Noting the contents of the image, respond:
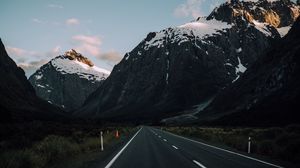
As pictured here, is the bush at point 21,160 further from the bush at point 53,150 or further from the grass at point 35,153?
the bush at point 53,150

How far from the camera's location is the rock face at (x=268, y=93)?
96.6 meters

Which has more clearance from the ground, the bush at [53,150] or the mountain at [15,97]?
the mountain at [15,97]

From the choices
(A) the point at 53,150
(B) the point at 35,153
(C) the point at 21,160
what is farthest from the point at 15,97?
(C) the point at 21,160

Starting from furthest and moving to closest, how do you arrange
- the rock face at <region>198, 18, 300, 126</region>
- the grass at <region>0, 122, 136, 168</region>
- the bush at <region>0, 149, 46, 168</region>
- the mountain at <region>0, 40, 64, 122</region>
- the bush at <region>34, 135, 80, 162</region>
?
the mountain at <region>0, 40, 64, 122</region>, the rock face at <region>198, 18, 300, 126</region>, the bush at <region>34, 135, 80, 162</region>, the grass at <region>0, 122, 136, 168</region>, the bush at <region>0, 149, 46, 168</region>

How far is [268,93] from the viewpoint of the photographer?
133625mm

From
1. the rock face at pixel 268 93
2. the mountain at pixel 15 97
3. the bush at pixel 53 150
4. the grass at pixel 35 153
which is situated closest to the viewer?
the grass at pixel 35 153

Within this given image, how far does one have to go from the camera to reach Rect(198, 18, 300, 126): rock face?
3802 inches

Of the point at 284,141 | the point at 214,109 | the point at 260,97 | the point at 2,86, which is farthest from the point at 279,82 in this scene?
the point at 284,141

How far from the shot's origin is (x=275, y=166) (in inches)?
570

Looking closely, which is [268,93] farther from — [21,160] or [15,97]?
[21,160]

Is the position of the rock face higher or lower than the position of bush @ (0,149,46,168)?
higher

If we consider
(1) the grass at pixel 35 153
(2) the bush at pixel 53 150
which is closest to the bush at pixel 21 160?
(1) the grass at pixel 35 153

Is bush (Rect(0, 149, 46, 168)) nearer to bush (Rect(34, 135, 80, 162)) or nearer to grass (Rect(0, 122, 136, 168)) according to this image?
grass (Rect(0, 122, 136, 168))

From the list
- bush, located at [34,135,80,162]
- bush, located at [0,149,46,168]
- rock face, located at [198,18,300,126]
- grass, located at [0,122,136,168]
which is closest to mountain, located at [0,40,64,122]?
rock face, located at [198,18,300,126]
